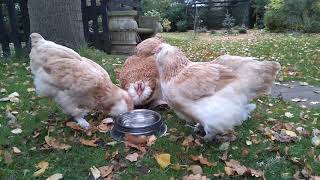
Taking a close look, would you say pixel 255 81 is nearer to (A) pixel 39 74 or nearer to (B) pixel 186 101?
(B) pixel 186 101

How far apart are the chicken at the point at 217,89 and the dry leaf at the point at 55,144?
1.19m

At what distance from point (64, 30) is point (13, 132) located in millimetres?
3786

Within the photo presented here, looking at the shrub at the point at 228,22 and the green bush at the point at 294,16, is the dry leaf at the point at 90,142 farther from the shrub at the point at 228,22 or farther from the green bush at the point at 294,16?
the shrub at the point at 228,22

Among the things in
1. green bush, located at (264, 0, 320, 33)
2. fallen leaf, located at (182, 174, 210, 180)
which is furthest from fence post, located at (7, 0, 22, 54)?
green bush, located at (264, 0, 320, 33)

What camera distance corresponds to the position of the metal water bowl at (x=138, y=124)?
411 cm

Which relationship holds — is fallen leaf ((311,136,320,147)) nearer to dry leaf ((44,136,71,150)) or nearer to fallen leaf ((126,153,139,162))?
fallen leaf ((126,153,139,162))

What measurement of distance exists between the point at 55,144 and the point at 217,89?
5.88 feet

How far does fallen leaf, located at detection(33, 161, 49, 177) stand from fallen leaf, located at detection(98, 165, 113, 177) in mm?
513

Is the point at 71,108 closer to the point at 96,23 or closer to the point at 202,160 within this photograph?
the point at 202,160

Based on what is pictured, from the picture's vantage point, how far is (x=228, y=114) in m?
3.57

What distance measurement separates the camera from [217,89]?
3715 millimetres

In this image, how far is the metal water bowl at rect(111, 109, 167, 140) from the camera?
4113 mm

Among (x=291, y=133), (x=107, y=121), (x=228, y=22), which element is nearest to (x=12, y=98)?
(x=107, y=121)

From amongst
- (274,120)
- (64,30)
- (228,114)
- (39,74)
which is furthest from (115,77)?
(228,114)
